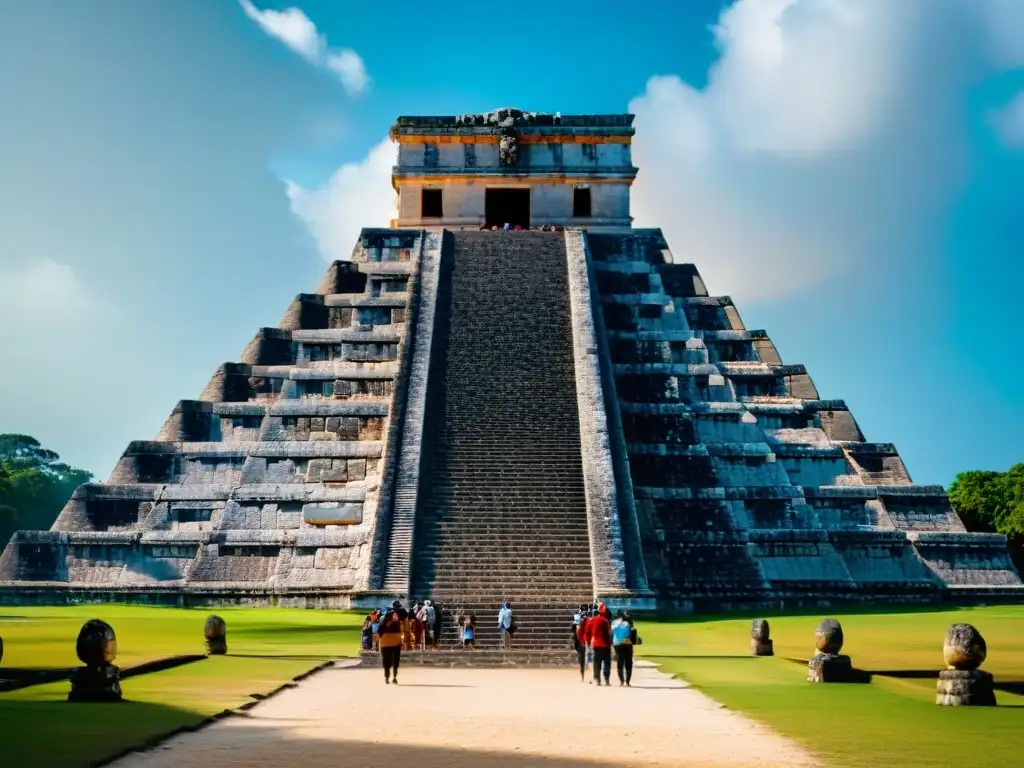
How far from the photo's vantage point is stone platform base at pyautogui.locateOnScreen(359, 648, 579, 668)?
17438 millimetres

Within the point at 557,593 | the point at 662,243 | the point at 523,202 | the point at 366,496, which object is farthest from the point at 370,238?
the point at 557,593

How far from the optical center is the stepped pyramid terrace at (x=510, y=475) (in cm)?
2242

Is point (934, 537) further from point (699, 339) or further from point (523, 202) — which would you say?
point (523, 202)

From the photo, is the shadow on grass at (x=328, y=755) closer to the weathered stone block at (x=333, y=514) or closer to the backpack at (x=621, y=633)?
the backpack at (x=621, y=633)

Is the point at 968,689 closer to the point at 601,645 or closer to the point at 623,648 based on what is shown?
the point at 623,648

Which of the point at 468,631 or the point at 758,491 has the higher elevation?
the point at 758,491

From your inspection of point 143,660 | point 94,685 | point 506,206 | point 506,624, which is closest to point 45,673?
point 94,685

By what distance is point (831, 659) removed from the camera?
13414mm

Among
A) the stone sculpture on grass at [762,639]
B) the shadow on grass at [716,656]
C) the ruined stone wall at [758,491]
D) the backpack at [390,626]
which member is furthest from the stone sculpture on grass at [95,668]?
the ruined stone wall at [758,491]

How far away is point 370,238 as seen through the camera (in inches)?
1352

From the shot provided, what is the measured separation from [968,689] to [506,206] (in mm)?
28769

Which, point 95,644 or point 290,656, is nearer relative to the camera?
point 95,644

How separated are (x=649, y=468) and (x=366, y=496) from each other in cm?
582

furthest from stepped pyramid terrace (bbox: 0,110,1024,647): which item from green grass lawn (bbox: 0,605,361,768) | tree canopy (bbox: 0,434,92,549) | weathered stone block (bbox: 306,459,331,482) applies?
tree canopy (bbox: 0,434,92,549)
